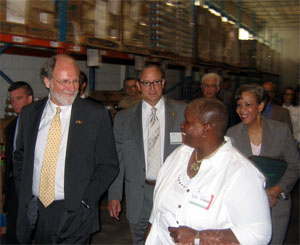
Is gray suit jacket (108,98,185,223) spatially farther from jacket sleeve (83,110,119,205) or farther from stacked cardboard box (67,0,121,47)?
stacked cardboard box (67,0,121,47)

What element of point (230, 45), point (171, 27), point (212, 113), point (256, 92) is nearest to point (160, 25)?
point (171, 27)

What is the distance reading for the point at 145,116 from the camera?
10.4 ft

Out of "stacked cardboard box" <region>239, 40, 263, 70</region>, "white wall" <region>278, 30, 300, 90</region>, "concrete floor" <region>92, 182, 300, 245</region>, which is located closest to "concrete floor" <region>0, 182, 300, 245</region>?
"concrete floor" <region>92, 182, 300, 245</region>

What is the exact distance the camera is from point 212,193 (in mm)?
1683

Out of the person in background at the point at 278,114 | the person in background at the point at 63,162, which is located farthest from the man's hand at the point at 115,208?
the person in background at the point at 278,114

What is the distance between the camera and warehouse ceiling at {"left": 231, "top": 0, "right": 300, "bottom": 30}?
12.1m

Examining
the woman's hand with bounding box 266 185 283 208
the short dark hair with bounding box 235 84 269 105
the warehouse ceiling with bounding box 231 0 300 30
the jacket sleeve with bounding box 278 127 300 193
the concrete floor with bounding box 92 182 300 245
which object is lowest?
the concrete floor with bounding box 92 182 300 245

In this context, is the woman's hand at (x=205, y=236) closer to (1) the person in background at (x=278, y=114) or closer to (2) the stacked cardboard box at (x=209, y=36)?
(1) the person in background at (x=278, y=114)

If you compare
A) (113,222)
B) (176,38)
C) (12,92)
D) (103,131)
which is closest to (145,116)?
(103,131)

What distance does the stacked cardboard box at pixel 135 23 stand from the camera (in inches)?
178

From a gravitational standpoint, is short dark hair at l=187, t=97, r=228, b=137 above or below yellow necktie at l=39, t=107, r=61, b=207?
above

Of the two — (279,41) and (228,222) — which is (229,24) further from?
(279,41)

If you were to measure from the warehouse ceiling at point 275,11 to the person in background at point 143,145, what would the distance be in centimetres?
871

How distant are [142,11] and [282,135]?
116 inches
